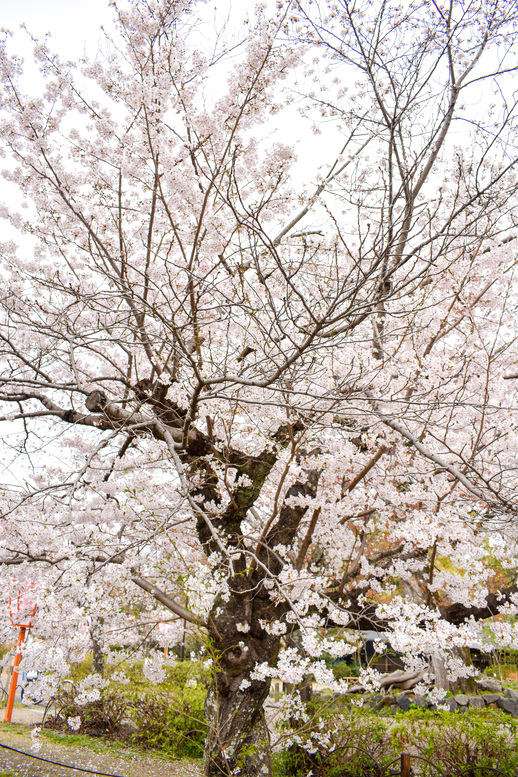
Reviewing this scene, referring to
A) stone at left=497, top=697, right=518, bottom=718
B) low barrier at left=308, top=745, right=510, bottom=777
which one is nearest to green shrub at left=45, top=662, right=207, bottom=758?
low barrier at left=308, top=745, right=510, bottom=777

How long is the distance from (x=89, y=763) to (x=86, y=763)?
4 cm

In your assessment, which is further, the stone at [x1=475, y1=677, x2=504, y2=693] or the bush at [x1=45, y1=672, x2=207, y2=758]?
the stone at [x1=475, y1=677, x2=504, y2=693]

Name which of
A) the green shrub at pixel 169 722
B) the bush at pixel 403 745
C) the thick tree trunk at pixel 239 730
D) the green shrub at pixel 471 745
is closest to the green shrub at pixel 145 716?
the green shrub at pixel 169 722

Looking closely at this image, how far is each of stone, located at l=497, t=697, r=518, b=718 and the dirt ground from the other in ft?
21.3

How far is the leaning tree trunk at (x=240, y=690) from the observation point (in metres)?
4.27

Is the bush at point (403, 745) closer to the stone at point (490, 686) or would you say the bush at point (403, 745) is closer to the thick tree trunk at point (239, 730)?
Result: the thick tree trunk at point (239, 730)

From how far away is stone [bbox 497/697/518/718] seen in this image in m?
8.98

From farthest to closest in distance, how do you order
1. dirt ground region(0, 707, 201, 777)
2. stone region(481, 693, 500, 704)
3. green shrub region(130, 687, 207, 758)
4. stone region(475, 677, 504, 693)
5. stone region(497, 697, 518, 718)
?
stone region(475, 677, 504, 693) < stone region(481, 693, 500, 704) < stone region(497, 697, 518, 718) < green shrub region(130, 687, 207, 758) < dirt ground region(0, 707, 201, 777)

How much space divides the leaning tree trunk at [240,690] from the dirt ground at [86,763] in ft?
4.05

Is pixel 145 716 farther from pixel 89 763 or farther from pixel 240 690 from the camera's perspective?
pixel 240 690

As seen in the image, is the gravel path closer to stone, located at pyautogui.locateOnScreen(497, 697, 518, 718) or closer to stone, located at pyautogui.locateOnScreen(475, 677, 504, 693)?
stone, located at pyautogui.locateOnScreen(497, 697, 518, 718)

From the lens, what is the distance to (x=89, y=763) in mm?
6105

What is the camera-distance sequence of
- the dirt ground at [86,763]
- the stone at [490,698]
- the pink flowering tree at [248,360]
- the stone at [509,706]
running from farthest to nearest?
the stone at [490,698] < the stone at [509,706] < the dirt ground at [86,763] < the pink flowering tree at [248,360]

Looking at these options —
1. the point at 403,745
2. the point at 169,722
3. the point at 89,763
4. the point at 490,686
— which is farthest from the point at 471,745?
the point at 490,686
